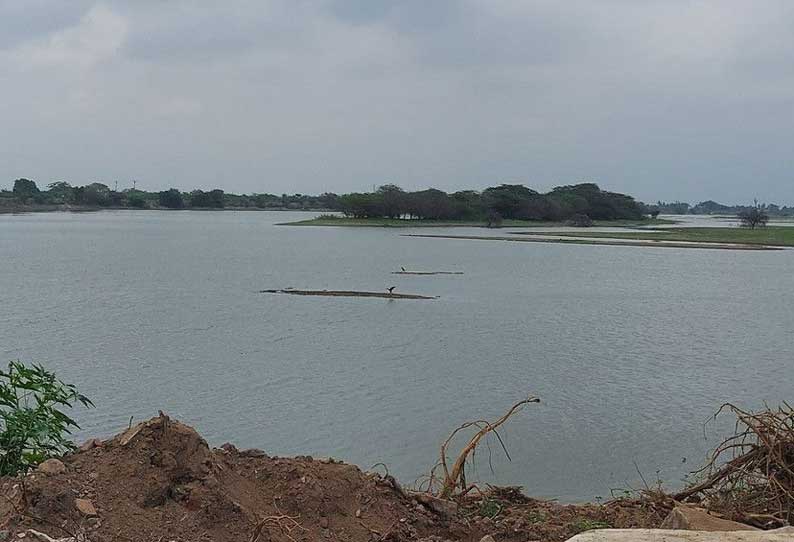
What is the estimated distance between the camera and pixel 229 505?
14.6 ft

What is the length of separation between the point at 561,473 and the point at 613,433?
205cm

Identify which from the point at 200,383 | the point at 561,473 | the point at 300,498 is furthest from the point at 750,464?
the point at 200,383

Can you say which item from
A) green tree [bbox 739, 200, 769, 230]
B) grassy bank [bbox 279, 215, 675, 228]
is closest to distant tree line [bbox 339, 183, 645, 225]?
grassy bank [bbox 279, 215, 675, 228]

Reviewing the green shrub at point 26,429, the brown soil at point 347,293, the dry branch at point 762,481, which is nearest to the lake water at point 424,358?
the brown soil at point 347,293

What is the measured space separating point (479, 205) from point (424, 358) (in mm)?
93688

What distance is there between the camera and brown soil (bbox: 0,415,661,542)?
4.09 metres

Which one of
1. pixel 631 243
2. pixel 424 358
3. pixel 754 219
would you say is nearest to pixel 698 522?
pixel 424 358

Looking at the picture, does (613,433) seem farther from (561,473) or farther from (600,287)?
(600,287)

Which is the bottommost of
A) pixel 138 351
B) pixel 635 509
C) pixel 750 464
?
pixel 138 351

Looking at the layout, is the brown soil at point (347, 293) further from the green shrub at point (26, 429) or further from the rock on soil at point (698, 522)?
the rock on soil at point (698, 522)

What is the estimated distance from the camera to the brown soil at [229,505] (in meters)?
4.09

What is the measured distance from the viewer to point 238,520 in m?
4.40

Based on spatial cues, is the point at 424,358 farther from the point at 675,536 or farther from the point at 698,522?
the point at 675,536

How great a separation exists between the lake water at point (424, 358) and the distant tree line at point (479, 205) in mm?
67467
